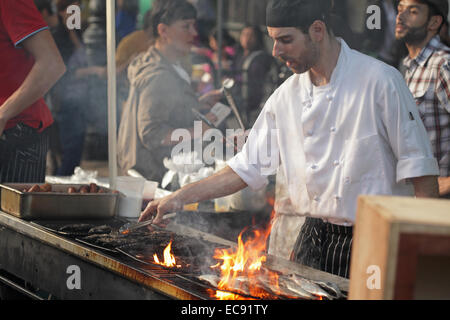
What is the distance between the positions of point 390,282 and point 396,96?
4.87 feet

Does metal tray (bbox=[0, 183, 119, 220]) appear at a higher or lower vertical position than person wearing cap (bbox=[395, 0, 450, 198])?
lower

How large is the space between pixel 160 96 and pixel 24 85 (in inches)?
81.0

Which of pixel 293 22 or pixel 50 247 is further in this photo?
pixel 50 247

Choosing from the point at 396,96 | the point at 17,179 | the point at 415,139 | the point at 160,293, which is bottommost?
the point at 160,293

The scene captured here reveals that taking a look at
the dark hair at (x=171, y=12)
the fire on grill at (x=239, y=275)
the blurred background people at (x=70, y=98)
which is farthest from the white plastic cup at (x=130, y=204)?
the blurred background people at (x=70, y=98)

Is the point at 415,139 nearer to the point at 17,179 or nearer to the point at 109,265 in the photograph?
the point at 109,265

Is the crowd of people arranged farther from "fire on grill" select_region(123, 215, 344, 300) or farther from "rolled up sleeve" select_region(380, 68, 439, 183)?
"fire on grill" select_region(123, 215, 344, 300)

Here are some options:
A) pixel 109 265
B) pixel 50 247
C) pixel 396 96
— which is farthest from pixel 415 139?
pixel 50 247

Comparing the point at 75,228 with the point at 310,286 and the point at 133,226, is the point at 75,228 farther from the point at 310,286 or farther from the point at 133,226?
A: the point at 310,286

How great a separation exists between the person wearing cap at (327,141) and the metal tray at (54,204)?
1.75 feet

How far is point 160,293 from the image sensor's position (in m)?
2.59

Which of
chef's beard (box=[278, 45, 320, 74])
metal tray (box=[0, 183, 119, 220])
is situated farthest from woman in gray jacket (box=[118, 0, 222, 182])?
chef's beard (box=[278, 45, 320, 74])

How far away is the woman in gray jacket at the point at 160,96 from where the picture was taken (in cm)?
586

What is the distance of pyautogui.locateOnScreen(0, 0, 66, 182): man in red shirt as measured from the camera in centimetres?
390
